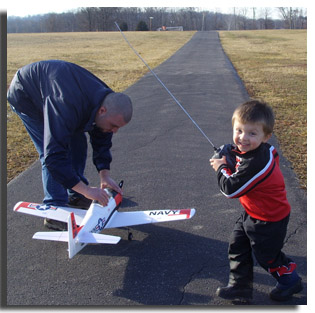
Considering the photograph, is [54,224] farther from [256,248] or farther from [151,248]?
[256,248]

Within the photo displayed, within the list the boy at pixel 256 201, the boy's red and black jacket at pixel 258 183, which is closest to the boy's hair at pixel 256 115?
the boy at pixel 256 201

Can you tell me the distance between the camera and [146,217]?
13.0 ft

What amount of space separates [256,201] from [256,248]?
15.2 inches

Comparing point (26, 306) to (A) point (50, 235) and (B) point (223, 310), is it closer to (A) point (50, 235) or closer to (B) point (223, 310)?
(A) point (50, 235)

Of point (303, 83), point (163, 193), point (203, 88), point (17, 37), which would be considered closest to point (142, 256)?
point (163, 193)

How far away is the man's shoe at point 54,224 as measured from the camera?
4.15 metres

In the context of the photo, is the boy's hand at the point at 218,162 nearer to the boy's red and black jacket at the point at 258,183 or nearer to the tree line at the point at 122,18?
the boy's red and black jacket at the point at 258,183

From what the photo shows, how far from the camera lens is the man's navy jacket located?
322 centimetres

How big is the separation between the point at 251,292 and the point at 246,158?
3.78 feet

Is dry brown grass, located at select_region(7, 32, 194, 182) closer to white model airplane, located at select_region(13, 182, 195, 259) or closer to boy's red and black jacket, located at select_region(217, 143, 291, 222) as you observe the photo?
white model airplane, located at select_region(13, 182, 195, 259)

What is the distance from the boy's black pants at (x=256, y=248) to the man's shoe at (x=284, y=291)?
10 centimetres

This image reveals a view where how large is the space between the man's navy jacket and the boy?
130 centimetres

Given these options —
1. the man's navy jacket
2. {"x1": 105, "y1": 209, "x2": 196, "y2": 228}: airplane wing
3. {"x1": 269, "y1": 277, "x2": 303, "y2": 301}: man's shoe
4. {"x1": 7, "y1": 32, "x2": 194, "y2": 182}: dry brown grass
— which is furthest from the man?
{"x1": 7, "y1": 32, "x2": 194, "y2": 182}: dry brown grass

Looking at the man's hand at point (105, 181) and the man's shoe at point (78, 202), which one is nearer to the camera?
the man's hand at point (105, 181)
